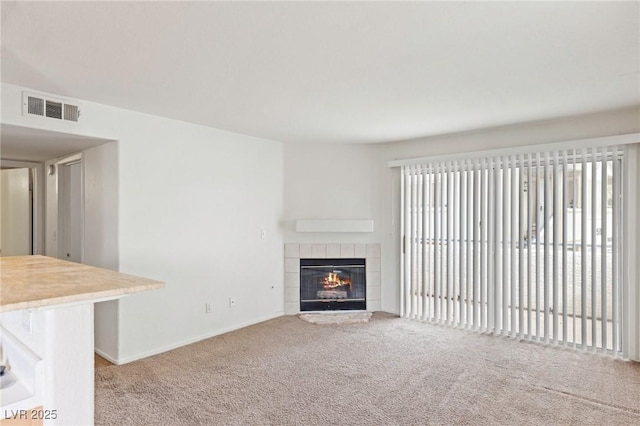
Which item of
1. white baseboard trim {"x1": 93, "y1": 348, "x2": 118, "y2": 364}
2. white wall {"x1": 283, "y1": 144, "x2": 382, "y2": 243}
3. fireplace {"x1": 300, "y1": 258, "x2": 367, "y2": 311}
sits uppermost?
white wall {"x1": 283, "y1": 144, "x2": 382, "y2": 243}

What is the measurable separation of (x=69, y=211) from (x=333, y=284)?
3364 millimetres

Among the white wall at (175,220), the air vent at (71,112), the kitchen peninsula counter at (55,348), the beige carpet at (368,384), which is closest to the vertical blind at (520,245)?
the beige carpet at (368,384)

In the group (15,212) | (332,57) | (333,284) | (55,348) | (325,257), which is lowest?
(333,284)

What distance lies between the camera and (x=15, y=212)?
5.24 m

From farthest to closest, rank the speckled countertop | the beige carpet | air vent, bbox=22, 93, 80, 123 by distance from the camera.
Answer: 1. air vent, bbox=22, 93, 80, 123
2. the beige carpet
3. the speckled countertop

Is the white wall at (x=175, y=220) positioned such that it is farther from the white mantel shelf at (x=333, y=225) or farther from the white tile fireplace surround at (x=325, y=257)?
the white mantel shelf at (x=333, y=225)

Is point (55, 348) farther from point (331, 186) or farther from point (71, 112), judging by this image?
point (331, 186)

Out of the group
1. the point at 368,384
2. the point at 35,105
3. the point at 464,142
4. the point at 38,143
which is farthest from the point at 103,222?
the point at 464,142

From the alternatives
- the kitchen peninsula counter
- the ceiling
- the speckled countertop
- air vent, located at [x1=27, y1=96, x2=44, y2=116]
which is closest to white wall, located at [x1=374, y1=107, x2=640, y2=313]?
the ceiling

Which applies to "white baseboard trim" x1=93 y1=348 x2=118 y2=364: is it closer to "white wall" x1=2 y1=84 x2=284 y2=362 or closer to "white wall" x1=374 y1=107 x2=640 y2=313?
"white wall" x1=2 y1=84 x2=284 y2=362

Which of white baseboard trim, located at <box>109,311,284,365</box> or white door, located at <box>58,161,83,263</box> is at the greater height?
white door, located at <box>58,161,83,263</box>

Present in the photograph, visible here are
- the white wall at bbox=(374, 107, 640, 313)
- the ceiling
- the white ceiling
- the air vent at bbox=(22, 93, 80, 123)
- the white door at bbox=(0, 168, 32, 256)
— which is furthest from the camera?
the white door at bbox=(0, 168, 32, 256)

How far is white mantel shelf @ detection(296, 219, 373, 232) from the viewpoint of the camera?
200 inches

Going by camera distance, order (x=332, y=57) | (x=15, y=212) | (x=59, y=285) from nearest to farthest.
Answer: (x=59, y=285) < (x=332, y=57) < (x=15, y=212)
